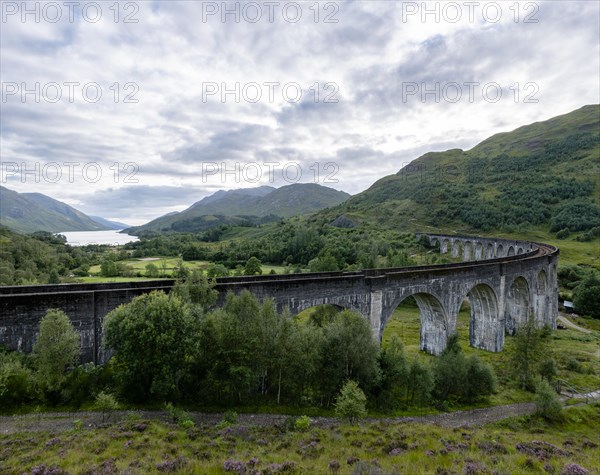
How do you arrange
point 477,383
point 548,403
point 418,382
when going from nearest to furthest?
point 418,382 → point 548,403 → point 477,383

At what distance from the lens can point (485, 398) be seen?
92.5 ft

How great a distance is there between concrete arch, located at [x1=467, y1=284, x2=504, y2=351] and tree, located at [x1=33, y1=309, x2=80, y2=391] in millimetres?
39749

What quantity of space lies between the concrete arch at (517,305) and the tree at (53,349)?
2009 inches

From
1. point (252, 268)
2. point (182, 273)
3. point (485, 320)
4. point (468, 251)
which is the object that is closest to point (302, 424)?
point (485, 320)

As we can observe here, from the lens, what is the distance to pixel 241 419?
2052 cm

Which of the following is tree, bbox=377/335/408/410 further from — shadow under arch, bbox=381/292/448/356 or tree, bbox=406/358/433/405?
shadow under arch, bbox=381/292/448/356

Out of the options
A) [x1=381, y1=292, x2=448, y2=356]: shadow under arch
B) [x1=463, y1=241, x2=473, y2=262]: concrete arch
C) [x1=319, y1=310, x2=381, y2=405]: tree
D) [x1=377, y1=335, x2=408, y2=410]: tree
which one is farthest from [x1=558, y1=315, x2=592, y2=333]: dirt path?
[x1=319, y1=310, x2=381, y2=405]: tree

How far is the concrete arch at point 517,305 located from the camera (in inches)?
1918

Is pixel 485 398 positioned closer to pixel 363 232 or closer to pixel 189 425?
pixel 189 425

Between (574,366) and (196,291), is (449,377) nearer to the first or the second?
(574,366)

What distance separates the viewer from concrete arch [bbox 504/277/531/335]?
160 feet

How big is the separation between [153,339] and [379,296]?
63.6 feet

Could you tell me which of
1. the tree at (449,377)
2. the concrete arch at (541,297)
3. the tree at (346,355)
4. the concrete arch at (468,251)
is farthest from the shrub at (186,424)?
the concrete arch at (468,251)

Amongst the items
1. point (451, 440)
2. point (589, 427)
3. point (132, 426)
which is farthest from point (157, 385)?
point (589, 427)
